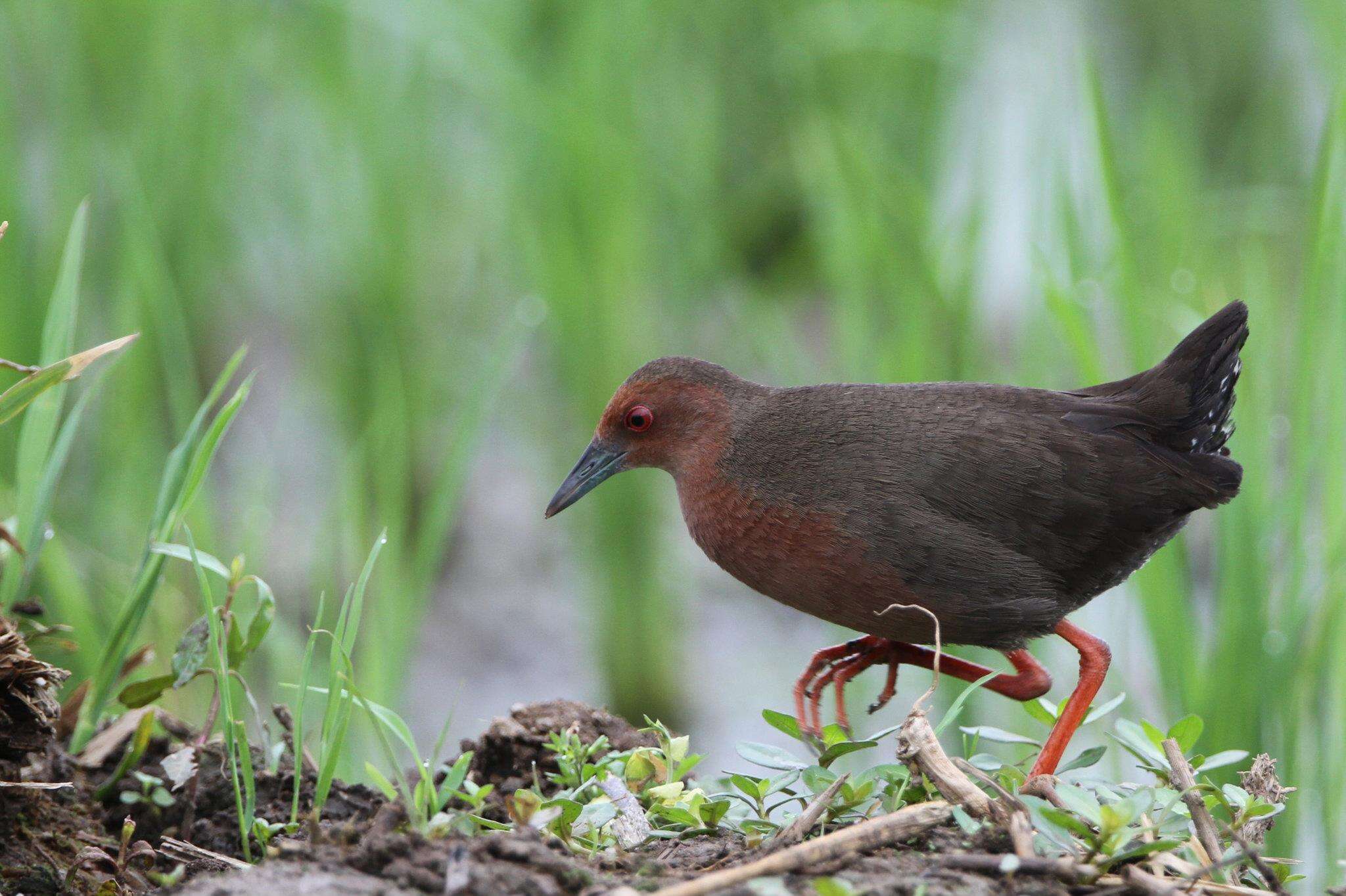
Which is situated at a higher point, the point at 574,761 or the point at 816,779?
the point at 816,779

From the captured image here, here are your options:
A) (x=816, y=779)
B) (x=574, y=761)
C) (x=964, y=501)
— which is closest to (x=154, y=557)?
(x=574, y=761)

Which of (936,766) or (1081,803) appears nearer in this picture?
(1081,803)

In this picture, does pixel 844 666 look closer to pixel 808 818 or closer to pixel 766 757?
pixel 766 757

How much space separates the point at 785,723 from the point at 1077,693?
64cm

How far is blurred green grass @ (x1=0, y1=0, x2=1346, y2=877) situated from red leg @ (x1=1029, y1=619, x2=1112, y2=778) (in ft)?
2.42

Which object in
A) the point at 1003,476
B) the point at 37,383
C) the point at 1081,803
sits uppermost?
the point at 1003,476

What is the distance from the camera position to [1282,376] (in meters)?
5.61

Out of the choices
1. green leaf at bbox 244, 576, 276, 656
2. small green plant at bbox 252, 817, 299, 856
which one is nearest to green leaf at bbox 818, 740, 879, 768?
small green plant at bbox 252, 817, 299, 856

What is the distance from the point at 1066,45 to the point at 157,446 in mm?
4283

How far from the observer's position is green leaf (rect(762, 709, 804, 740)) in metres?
2.09

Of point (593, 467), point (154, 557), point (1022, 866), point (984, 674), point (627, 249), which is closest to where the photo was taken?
point (1022, 866)

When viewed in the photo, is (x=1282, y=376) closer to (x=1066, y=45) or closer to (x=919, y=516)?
(x=1066, y=45)

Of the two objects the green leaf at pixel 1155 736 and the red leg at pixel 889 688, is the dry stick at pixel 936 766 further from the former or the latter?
the red leg at pixel 889 688

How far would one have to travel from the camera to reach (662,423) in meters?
2.93
